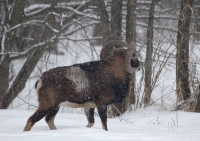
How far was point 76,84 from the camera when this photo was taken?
7.72m

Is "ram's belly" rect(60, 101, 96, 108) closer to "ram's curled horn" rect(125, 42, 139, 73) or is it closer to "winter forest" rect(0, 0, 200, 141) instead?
"winter forest" rect(0, 0, 200, 141)

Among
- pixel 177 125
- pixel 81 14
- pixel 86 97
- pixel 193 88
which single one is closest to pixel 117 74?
pixel 86 97

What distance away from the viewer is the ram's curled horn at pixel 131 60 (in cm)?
823

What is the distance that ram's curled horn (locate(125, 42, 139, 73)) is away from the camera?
8.23 metres

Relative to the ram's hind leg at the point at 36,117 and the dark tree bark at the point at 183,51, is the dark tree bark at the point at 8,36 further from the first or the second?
the ram's hind leg at the point at 36,117

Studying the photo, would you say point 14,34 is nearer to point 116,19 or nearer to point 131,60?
point 116,19

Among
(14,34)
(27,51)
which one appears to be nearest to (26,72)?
(27,51)

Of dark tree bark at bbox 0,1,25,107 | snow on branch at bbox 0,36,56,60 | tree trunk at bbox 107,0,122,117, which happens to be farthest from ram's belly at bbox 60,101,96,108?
dark tree bark at bbox 0,1,25,107

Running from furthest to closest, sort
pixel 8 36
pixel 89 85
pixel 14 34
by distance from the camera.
→ pixel 14 34
pixel 8 36
pixel 89 85

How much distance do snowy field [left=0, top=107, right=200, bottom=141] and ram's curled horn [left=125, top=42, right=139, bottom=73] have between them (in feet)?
3.68

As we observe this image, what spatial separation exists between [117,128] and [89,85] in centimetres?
105

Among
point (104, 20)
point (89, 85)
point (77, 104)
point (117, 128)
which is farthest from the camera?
point (104, 20)

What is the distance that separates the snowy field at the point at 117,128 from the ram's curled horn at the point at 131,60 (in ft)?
3.68

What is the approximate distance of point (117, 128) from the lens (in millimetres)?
8258
